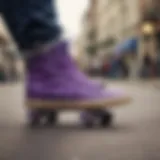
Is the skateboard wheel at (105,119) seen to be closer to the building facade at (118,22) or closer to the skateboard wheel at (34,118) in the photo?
the skateboard wheel at (34,118)

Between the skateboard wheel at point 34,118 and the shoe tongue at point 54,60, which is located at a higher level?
the shoe tongue at point 54,60

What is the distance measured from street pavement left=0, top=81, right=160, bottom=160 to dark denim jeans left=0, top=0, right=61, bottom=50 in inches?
9.3

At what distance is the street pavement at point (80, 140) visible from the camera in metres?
0.89

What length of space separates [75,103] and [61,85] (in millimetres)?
70

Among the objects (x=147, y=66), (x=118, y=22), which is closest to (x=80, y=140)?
(x=147, y=66)

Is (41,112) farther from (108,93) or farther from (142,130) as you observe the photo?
(142,130)

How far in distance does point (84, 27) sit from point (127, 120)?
22314 mm

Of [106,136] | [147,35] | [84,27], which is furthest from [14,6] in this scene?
[84,27]

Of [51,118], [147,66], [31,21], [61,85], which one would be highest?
[31,21]

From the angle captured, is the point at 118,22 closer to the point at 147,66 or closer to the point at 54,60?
the point at 147,66

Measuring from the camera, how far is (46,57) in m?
1.42

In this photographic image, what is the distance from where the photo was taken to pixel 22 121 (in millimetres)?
1506

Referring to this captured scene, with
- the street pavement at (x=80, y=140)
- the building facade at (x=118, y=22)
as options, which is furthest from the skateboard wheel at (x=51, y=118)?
the building facade at (x=118, y=22)

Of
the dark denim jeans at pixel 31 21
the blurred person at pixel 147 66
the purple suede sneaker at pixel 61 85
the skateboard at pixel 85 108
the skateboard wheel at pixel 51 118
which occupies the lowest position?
the blurred person at pixel 147 66
